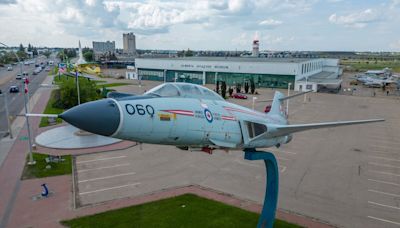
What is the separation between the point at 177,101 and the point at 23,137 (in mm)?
29556

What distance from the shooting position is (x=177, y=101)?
945 cm

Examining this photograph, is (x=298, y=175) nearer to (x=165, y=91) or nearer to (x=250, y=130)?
(x=250, y=130)

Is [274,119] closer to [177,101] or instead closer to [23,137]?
[177,101]

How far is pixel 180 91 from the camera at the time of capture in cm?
1005

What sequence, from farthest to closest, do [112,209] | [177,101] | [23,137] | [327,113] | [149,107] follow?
1. [327,113]
2. [23,137]
3. [112,209]
4. [177,101]
5. [149,107]

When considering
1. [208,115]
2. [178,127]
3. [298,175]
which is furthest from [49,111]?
[178,127]

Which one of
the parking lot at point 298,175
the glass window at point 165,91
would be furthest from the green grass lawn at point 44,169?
the glass window at point 165,91

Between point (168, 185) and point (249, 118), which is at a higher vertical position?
point (249, 118)

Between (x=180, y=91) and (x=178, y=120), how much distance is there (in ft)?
4.46

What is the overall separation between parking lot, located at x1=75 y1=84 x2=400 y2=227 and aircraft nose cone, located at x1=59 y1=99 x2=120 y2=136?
12816 millimetres

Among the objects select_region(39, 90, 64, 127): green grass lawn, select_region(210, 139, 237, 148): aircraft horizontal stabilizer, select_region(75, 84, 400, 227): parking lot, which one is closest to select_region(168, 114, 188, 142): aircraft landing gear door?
select_region(210, 139, 237, 148): aircraft horizontal stabilizer

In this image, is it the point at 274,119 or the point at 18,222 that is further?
the point at 18,222

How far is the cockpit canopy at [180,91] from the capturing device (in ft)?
31.6

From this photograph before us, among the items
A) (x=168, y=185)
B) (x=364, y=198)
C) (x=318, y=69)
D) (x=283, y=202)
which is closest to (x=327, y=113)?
(x=364, y=198)
